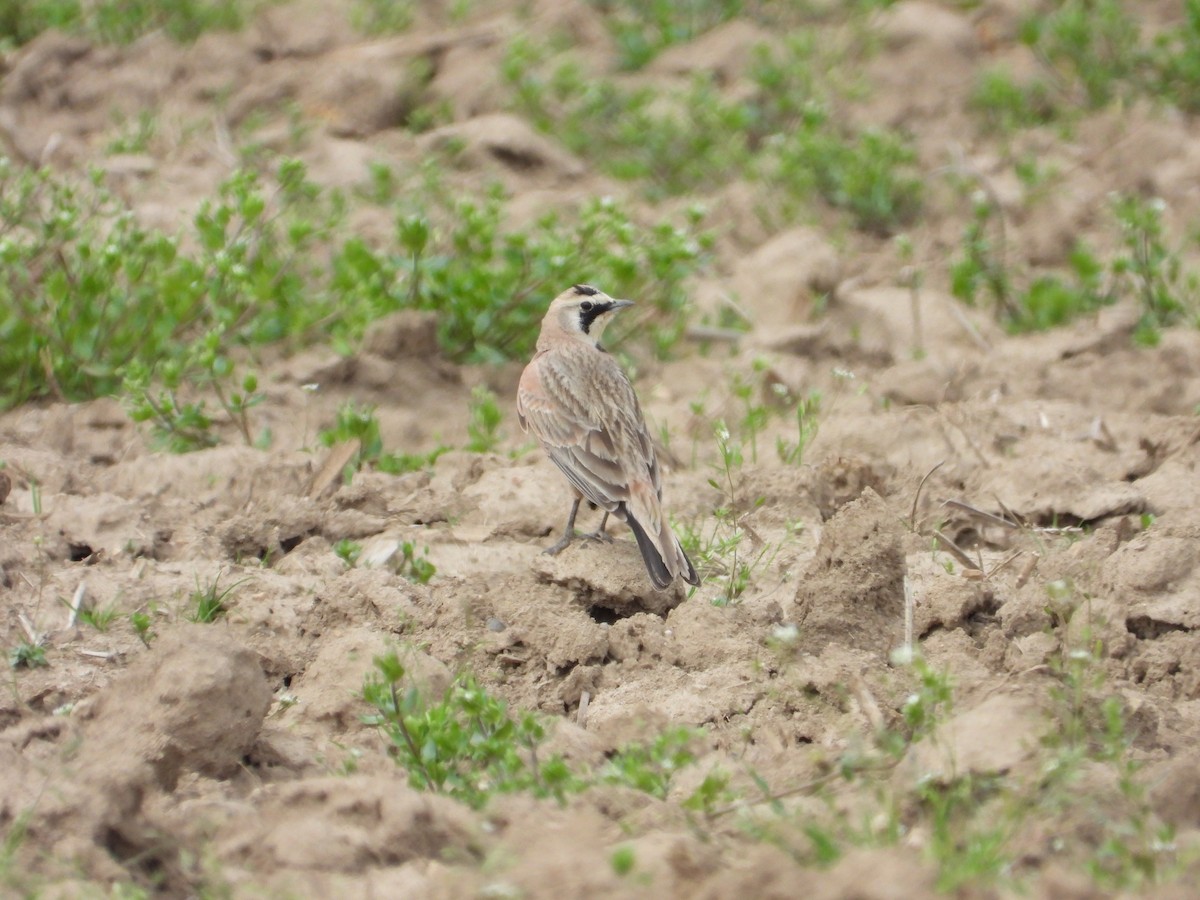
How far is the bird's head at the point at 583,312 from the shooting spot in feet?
24.7

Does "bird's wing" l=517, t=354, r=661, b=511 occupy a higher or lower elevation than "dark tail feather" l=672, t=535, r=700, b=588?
higher

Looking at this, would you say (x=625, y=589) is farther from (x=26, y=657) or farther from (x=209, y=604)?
(x=26, y=657)

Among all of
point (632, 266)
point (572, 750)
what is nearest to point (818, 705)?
point (572, 750)

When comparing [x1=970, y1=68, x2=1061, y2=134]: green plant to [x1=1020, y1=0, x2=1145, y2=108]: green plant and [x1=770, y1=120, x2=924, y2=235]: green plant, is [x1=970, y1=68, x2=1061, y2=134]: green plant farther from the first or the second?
[x1=770, y1=120, x2=924, y2=235]: green plant

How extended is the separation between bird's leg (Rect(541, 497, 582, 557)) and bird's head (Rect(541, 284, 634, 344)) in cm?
109

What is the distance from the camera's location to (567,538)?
6461mm

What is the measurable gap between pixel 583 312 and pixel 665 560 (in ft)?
6.44

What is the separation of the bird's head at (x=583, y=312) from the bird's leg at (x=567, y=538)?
1.09 meters

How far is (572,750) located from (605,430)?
2003 millimetres

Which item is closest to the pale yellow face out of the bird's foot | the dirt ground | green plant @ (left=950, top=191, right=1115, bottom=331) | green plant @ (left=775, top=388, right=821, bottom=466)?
the dirt ground

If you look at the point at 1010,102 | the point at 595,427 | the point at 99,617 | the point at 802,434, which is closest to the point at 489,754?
the point at 99,617

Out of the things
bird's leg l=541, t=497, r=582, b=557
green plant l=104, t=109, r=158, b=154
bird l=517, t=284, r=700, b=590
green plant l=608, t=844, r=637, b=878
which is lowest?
bird's leg l=541, t=497, r=582, b=557

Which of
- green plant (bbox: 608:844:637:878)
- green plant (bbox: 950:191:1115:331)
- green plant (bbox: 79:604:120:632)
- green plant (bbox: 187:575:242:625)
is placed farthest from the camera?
green plant (bbox: 950:191:1115:331)

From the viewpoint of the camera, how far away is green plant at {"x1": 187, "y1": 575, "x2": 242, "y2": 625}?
5781mm
